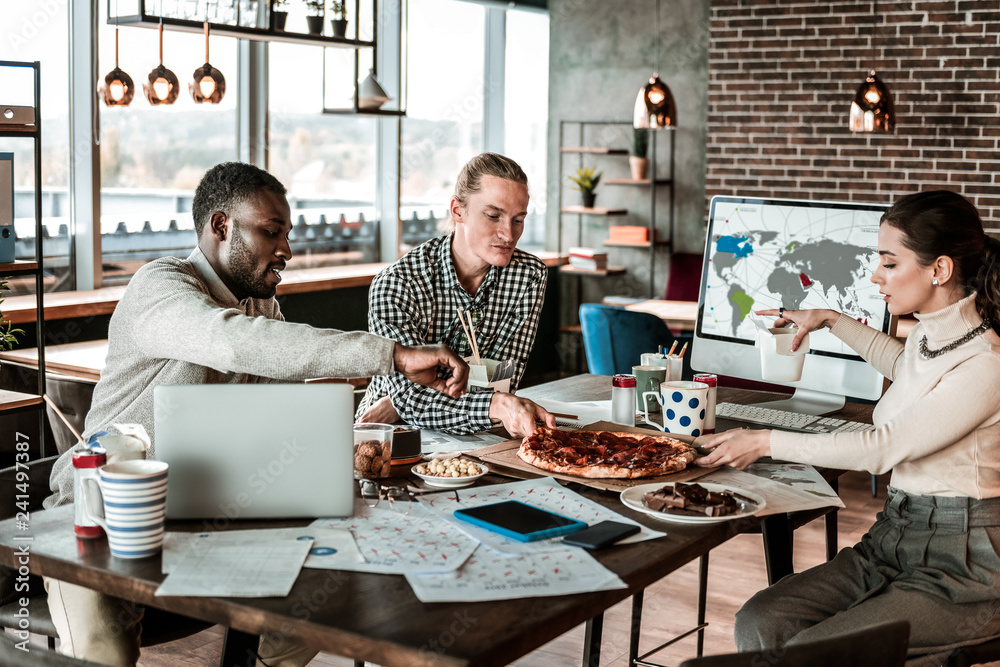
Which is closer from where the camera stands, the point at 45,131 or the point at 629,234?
the point at 45,131

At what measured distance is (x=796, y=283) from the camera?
9.23 feet

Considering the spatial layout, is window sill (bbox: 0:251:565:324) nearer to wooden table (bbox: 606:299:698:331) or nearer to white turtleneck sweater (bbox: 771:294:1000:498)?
wooden table (bbox: 606:299:698:331)

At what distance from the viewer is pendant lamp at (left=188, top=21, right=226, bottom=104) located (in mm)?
4168

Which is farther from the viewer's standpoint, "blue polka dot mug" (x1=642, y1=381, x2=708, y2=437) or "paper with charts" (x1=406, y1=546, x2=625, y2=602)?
"blue polka dot mug" (x1=642, y1=381, x2=708, y2=437)

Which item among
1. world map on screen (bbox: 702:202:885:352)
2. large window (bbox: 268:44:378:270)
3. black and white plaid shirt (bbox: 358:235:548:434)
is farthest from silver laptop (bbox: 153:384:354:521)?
large window (bbox: 268:44:378:270)

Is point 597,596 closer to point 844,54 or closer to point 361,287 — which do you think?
point 361,287

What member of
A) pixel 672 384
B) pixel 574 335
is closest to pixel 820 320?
pixel 672 384

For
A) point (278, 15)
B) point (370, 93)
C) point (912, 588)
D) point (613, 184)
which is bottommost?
point (912, 588)

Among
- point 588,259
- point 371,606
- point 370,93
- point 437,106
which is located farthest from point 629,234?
point 371,606

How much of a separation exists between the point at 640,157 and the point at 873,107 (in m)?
1.80

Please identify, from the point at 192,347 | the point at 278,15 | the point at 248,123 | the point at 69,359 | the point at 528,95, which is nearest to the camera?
the point at 192,347

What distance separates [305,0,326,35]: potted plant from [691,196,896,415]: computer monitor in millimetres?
2458

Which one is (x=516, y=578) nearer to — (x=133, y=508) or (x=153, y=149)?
(x=133, y=508)

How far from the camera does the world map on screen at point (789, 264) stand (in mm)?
2703
